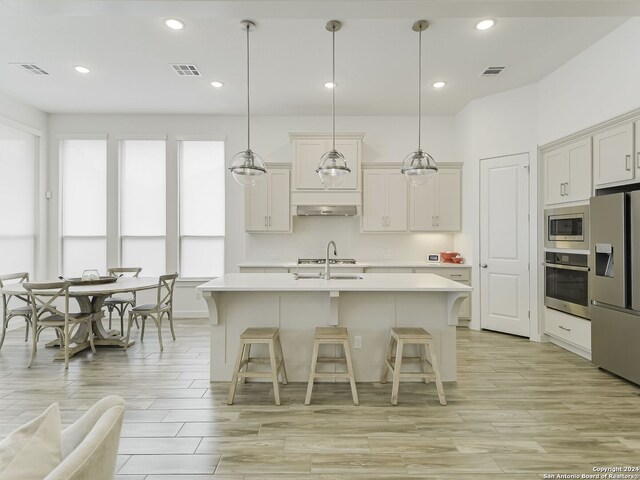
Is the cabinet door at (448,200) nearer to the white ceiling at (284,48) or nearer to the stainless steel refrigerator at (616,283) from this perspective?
the white ceiling at (284,48)

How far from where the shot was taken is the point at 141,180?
592 centimetres

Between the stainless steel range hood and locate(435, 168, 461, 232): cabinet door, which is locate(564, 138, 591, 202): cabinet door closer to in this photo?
locate(435, 168, 461, 232): cabinet door

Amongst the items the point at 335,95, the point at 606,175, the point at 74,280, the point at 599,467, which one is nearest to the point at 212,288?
the point at 74,280

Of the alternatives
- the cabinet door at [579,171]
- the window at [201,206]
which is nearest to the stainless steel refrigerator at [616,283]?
the cabinet door at [579,171]

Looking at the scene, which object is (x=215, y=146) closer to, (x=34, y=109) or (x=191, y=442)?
(x=34, y=109)

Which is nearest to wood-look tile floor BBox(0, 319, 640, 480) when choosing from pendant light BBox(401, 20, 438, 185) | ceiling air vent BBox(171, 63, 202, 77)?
pendant light BBox(401, 20, 438, 185)

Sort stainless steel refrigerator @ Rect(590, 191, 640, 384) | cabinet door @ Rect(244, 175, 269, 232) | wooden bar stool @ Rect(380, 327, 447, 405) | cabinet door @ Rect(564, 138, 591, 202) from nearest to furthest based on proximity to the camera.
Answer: wooden bar stool @ Rect(380, 327, 447, 405) < stainless steel refrigerator @ Rect(590, 191, 640, 384) < cabinet door @ Rect(564, 138, 591, 202) < cabinet door @ Rect(244, 175, 269, 232)

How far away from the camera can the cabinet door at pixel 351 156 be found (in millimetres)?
5480

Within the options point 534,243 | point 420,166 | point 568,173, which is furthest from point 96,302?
point 568,173

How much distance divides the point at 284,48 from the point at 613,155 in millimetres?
3442

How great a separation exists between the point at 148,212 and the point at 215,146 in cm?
155

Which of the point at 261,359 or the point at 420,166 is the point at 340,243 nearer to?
the point at 420,166

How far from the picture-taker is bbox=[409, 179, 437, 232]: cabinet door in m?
5.64

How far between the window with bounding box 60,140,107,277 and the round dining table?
155 centimetres
